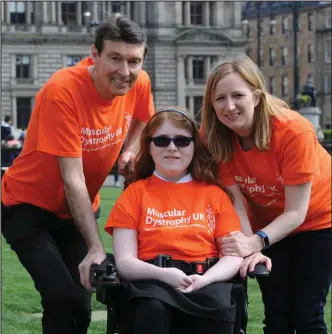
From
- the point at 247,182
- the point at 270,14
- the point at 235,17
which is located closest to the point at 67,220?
the point at 247,182

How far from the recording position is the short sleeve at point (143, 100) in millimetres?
5469

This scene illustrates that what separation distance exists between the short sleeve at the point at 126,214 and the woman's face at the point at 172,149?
202 mm

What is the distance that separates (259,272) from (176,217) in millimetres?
464

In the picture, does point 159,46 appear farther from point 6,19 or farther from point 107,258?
point 107,258

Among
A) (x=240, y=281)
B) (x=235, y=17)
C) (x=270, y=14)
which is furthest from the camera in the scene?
(x=270, y=14)

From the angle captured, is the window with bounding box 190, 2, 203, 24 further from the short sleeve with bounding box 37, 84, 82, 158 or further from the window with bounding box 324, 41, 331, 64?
the short sleeve with bounding box 37, 84, 82, 158

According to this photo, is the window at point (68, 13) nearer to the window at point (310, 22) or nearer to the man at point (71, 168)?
the window at point (310, 22)

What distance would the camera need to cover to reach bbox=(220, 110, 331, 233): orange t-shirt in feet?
16.3

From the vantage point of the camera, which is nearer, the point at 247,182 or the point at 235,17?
the point at 247,182

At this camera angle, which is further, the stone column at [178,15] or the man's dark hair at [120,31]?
the stone column at [178,15]

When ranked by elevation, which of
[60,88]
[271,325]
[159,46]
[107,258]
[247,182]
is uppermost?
[159,46]

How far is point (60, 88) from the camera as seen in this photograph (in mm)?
4973

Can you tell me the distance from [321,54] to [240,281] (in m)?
96.1

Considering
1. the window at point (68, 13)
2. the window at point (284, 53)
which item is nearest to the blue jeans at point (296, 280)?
the window at point (68, 13)
